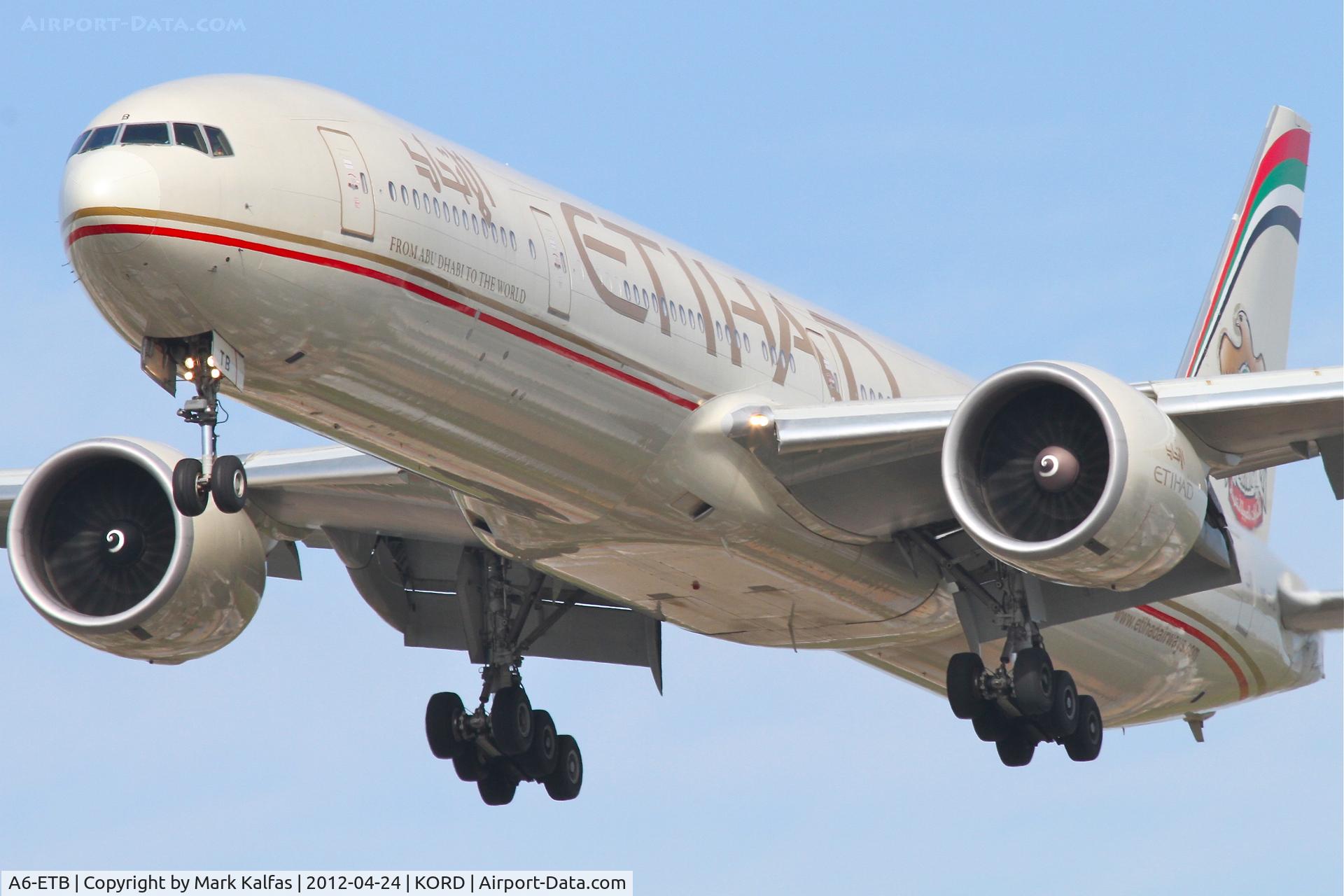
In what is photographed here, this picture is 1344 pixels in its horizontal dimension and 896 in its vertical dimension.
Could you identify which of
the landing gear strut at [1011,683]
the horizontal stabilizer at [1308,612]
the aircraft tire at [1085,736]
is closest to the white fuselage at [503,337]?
the landing gear strut at [1011,683]

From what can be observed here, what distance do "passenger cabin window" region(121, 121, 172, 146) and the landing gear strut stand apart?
10137 millimetres

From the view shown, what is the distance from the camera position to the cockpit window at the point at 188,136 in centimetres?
1908

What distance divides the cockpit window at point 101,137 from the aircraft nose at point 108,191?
0.60 feet

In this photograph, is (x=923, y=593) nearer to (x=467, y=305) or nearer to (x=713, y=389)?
(x=713, y=389)

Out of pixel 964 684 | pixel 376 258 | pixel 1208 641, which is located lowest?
pixel 964 684

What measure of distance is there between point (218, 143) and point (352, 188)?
127 cm

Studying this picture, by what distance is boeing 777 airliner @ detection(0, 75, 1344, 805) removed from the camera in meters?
19.4

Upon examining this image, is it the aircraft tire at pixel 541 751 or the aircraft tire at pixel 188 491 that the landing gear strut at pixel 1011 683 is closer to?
the aircraft tire at pixel 541 751

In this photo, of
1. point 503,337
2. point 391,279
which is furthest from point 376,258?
point 503,337

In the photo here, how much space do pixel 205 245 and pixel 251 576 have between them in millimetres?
8226

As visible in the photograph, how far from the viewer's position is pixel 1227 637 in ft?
96.8

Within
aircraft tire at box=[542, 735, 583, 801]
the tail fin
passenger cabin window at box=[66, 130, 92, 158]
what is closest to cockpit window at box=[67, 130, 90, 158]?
passenger cabin window at box=[66, 130, 92, 158]

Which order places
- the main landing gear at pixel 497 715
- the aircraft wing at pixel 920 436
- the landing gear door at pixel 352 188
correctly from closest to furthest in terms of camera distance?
the landing gear door at pixel 352 188 → the aircraft wing at pixel 920 436 → the main landing gear at pixel 497 715

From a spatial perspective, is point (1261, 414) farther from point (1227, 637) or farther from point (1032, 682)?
point (1227, 637)
